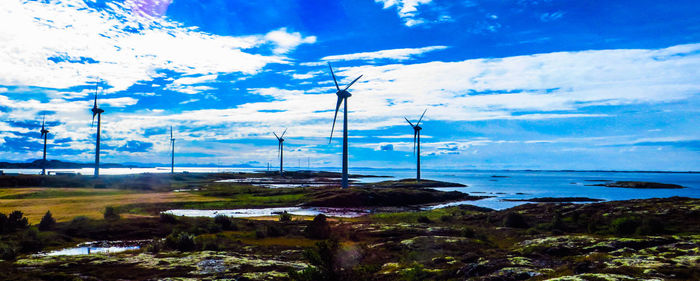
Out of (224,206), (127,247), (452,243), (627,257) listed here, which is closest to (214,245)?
(127,247)

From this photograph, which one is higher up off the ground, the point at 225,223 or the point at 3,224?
the point at 3,224

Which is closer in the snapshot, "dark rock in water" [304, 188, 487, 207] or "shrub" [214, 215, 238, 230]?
"shrub" [214, 215, 238, 230]

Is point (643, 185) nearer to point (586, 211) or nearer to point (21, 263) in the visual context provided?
point (586, 211)

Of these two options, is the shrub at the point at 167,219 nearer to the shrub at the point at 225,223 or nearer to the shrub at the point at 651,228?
the shrub at the point at 225,223

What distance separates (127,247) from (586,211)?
44916 mm

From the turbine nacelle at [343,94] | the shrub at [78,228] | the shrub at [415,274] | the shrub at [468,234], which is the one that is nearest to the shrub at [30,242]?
the shrub at [78,228]

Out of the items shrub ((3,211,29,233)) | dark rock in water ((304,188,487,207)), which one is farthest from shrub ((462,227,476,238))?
dark rock in water ((304,188,487,207))

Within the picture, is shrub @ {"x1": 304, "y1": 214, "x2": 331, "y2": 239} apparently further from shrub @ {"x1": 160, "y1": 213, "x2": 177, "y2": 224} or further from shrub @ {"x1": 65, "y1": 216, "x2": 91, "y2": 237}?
shrub @ {"x1": 65, "y1": 216, "x2": 91, "y2": 237}

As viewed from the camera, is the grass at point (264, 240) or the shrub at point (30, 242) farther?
the grass at point (264, 240)

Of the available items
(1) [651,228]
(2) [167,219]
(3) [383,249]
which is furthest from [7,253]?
(1) [651,228]

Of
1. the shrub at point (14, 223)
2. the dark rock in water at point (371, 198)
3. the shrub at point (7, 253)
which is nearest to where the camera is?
the shrub at point (7, 253)

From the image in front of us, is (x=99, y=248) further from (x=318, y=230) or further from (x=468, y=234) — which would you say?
(x=468, y=234)

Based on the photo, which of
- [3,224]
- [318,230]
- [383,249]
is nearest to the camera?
[383,249]

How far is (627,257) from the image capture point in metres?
20.5
